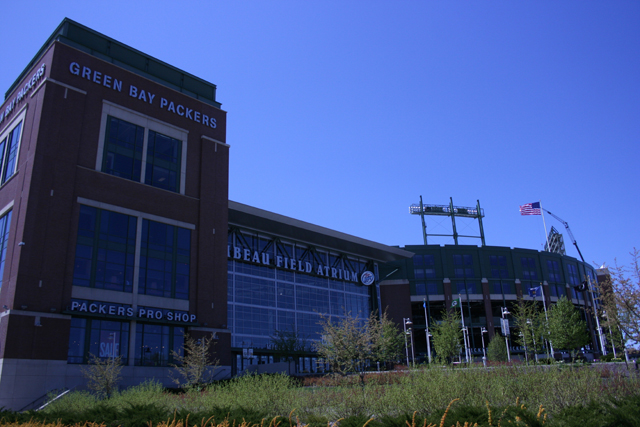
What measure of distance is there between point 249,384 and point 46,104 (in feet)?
103

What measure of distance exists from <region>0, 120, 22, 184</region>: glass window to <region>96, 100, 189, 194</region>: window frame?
266 inches

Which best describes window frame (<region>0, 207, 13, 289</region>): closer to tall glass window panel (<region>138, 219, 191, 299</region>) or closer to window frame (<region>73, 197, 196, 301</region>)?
window frame (<region>73, 197, 196, 301</region>)

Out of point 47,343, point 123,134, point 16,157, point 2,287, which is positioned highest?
point 123,134

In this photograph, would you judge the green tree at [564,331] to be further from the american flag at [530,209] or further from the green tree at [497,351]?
the american flag at [530,209]

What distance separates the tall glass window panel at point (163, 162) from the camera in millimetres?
46500

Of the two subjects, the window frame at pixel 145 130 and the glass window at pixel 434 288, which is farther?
the glass window at pixel 434 288

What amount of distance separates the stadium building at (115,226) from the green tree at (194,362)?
917 mm

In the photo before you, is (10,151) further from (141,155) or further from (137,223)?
(137,223)

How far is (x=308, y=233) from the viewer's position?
66.8 meters

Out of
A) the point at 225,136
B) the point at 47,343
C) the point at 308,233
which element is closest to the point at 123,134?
the point at 225,136

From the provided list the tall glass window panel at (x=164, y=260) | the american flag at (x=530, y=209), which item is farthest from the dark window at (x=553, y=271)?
the tall glass window panel at (x=164, y=260)

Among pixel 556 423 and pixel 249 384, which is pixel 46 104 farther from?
pixel 556 423

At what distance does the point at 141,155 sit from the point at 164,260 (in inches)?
386

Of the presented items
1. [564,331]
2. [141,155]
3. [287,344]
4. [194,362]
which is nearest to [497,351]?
[564,331]
